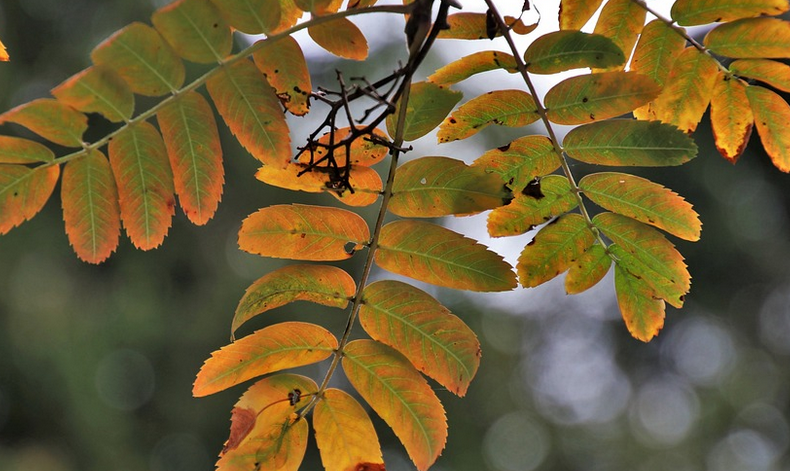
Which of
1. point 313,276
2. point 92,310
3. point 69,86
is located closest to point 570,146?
point 313,276

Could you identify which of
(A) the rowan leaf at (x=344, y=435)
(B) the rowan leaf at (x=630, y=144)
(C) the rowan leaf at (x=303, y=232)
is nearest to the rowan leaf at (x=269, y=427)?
(A) the rowan leaf at (x=344, y=435)

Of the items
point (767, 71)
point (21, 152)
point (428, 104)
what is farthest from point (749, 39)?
point (21, 152)

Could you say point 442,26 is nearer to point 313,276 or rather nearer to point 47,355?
point 313,276

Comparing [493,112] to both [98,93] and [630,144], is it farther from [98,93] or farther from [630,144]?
[98,93]

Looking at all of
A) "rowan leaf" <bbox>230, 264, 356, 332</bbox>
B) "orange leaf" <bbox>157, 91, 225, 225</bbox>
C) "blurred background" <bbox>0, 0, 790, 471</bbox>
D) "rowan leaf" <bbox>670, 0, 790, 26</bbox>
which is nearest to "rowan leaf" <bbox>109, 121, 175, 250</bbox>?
"orange leaf" <bbox>157, 91, 225, 225</bbox>

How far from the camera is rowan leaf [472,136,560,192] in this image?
3.26 ft

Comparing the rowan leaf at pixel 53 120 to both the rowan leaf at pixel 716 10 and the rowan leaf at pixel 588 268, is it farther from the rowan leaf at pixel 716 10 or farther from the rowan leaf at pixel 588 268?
the rowan leaf at pixel 716 10

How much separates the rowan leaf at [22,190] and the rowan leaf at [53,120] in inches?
2.2

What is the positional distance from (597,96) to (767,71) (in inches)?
10.2

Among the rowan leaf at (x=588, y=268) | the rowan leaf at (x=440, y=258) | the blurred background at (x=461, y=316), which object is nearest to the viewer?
the rowan leaf at (x=440, y=258)

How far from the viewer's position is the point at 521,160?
100 centimetres

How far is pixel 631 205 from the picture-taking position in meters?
1.00

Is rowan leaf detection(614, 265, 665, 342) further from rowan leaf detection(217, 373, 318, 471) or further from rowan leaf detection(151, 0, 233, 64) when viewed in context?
rowan leaf detection(151, 0, 233, 64)

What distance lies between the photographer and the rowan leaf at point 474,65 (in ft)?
3.22
